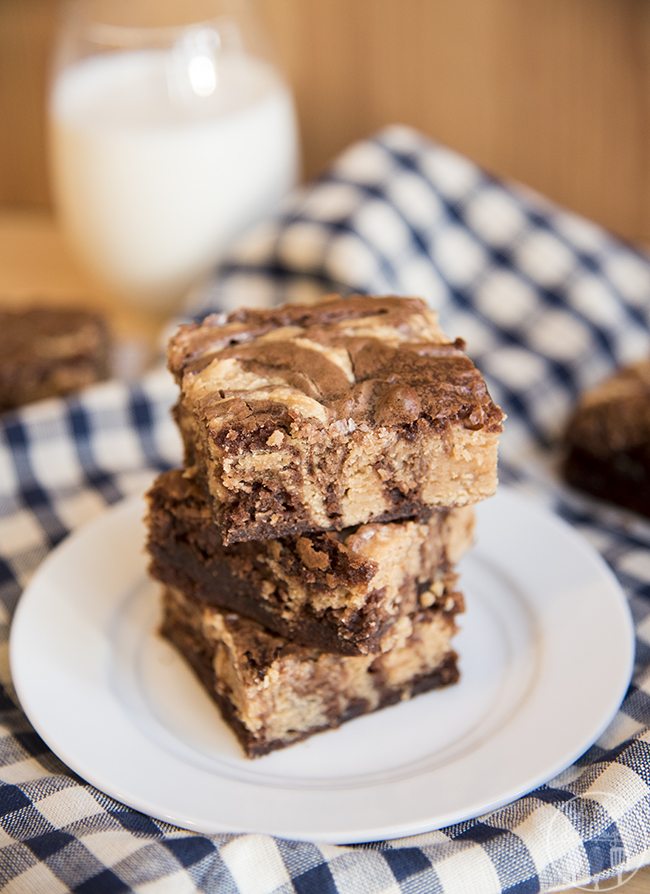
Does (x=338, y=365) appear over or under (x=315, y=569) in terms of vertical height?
over

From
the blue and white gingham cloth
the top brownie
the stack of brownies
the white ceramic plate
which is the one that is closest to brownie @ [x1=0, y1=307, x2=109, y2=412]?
the blue and white gingham cloth

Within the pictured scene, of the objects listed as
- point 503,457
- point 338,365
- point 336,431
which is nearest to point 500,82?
point 503,457

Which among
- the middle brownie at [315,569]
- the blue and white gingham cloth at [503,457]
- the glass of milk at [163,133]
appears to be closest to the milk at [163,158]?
the glass of milk at [163,133]

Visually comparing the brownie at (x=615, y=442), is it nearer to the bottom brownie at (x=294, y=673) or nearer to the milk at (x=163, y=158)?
the bottom brownie at (x=294, y=673)

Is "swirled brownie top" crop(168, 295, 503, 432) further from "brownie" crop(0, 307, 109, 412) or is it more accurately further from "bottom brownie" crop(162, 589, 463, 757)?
"brownie" crop(0, 307, 109, 412)

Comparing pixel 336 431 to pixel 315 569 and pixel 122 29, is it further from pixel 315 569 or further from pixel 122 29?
pixel 122 29
